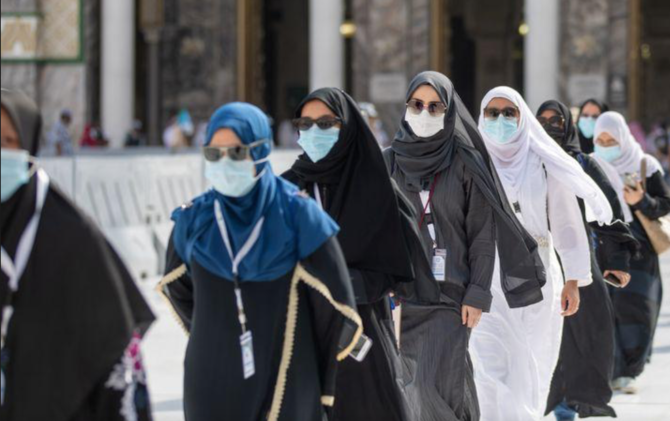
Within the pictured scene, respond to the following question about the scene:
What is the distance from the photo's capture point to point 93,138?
90.7ft

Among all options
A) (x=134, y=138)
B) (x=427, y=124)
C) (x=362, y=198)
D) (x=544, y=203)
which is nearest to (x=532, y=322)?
(x=544, y=203)

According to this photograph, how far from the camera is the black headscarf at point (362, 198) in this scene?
5.65 m

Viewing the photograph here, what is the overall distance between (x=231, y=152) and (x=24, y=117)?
31.0 inches

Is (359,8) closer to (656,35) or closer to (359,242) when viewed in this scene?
(656,35)

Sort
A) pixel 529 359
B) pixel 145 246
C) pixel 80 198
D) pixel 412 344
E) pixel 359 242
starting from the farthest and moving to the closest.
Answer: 1. pixel 145 246
2. pixel 80 198
3. pixel 529 359
4. pixel 412 344
5. pixel 359 242

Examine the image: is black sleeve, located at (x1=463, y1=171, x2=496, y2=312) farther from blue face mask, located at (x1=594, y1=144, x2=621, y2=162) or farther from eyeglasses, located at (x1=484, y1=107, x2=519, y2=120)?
blue face mask, located at (x1=594, y1=144, x2=621, y2=162)

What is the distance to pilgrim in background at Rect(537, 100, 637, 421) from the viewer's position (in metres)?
8.08

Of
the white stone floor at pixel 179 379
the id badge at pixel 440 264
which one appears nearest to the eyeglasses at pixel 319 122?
the id badge at pixel 440 264

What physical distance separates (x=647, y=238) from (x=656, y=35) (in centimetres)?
2848

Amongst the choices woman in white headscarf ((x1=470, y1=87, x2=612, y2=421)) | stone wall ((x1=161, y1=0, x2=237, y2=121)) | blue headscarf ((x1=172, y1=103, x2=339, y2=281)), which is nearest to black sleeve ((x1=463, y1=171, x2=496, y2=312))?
woman in white headscarf ((x1=470, y1=87, x2=612, y2=421))

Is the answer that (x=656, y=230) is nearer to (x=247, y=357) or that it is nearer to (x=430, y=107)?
(x=430, y=107)

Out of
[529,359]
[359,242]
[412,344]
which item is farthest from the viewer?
[529,359]

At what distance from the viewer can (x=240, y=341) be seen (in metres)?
4.69

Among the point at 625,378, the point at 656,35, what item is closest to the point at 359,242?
the point at 625,378
